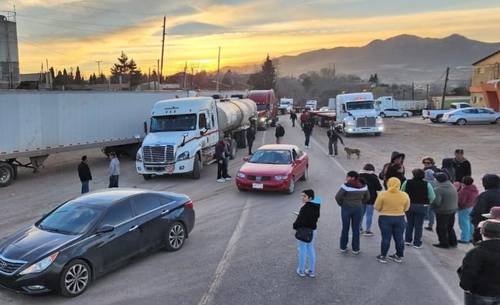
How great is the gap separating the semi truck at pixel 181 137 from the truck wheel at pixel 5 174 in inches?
194

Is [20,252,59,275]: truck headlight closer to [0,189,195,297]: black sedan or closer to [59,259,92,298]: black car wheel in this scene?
[0,189,195,297]: black sedan

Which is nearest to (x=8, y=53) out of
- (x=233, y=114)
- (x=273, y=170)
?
(x=233, y=114)

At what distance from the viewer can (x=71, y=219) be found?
320 inches

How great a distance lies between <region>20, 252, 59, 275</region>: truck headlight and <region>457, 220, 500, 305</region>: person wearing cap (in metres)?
5.76

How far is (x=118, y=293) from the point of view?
7258mm

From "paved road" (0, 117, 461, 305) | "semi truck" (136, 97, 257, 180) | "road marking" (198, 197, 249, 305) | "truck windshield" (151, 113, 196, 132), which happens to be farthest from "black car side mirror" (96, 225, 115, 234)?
"truck windshield" (151, 113, 196, 132)

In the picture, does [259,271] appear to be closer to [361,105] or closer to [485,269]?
[485,269]

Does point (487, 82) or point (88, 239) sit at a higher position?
point (487, 82)

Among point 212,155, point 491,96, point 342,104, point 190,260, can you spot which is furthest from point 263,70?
point 190,260

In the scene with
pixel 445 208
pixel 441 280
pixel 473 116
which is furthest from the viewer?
pixel 473 116

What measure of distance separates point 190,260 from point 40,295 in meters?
2.67

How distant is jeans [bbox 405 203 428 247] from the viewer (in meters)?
8.86

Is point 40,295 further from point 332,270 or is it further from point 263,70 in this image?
point 263,70

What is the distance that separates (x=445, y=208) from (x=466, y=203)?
2.09 ft
